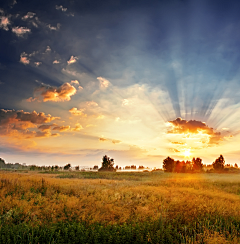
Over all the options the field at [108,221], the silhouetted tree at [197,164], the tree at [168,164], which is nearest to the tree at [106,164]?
the tree at [168,164]

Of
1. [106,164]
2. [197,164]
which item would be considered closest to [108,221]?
[106,164]

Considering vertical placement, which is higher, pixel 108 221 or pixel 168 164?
pixel 168 164

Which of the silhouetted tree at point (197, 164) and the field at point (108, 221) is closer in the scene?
the field at point (108, 221)

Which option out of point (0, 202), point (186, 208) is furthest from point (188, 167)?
point (0, 202)

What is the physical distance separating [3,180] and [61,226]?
11168 millimetres

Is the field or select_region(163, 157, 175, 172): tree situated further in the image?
select_region(163, 157, 175, 172): tree

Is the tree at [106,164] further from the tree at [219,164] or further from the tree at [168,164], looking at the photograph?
the tree at [219,164]

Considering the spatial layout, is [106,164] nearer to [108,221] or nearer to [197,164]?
[197,164]

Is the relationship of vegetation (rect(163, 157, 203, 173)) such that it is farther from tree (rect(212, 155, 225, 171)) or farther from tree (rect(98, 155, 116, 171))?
tree (rect(98, 155, 116, 171))

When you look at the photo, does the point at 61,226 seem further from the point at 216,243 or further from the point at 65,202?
the point at 216,243

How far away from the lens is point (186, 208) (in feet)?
43.0

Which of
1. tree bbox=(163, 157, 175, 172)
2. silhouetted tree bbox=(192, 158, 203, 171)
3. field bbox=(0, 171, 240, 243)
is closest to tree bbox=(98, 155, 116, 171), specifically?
tree bbox=(163, 157, 175, 172)

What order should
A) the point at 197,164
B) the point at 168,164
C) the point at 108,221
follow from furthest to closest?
the point at 197,164 → the point at 168,164 → the point at 108,221

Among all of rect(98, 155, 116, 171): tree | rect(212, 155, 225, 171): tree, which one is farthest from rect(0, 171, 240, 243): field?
rect(212, 155, 225, 171): tree
